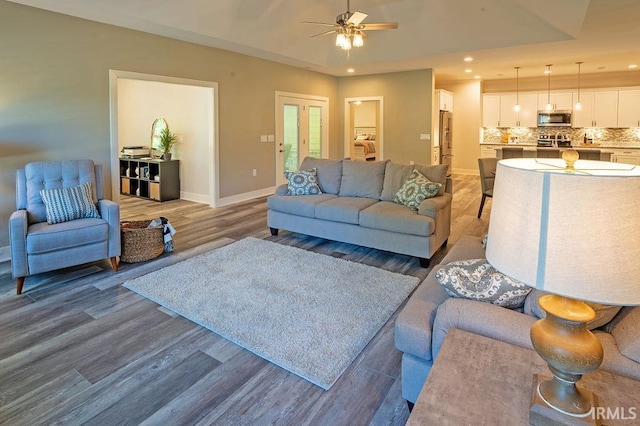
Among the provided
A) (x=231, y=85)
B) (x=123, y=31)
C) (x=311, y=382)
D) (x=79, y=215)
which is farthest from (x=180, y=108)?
(x=311, y=382)

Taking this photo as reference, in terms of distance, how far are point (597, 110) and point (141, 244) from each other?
10720 millimetres

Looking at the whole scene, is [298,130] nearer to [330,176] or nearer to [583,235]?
[330,176]

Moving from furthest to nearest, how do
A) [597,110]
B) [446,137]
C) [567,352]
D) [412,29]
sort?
[446,137]
[597,110]
[412,29]
[567,352]

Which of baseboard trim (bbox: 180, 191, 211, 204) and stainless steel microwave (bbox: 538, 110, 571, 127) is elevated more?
stainless steel microwave (bbox: 538, 110, 571, 127)

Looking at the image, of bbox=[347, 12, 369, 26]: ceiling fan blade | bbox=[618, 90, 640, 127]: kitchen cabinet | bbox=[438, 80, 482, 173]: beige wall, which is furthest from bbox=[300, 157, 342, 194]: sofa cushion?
bbox=[618, 90, 640, 127]: kitchen cabinet

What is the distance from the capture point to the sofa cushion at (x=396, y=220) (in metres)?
3.93

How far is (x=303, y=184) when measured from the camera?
16.9ft

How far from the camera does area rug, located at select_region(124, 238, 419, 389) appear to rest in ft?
8.21

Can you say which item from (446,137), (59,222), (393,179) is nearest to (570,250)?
(393,179)

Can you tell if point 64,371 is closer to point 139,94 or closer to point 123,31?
point 123,31

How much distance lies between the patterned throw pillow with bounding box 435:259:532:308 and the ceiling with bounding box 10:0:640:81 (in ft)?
13.2

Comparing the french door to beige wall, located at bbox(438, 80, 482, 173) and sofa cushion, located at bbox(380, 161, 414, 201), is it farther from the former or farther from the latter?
beige wall, located at bbox(438, 80, 482, 173)

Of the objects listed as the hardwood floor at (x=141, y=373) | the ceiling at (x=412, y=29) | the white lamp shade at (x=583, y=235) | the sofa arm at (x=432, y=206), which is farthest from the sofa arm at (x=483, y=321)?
the ceiling at (x=412, y=29)

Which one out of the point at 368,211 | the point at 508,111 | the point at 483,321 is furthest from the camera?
the point at 508,111
